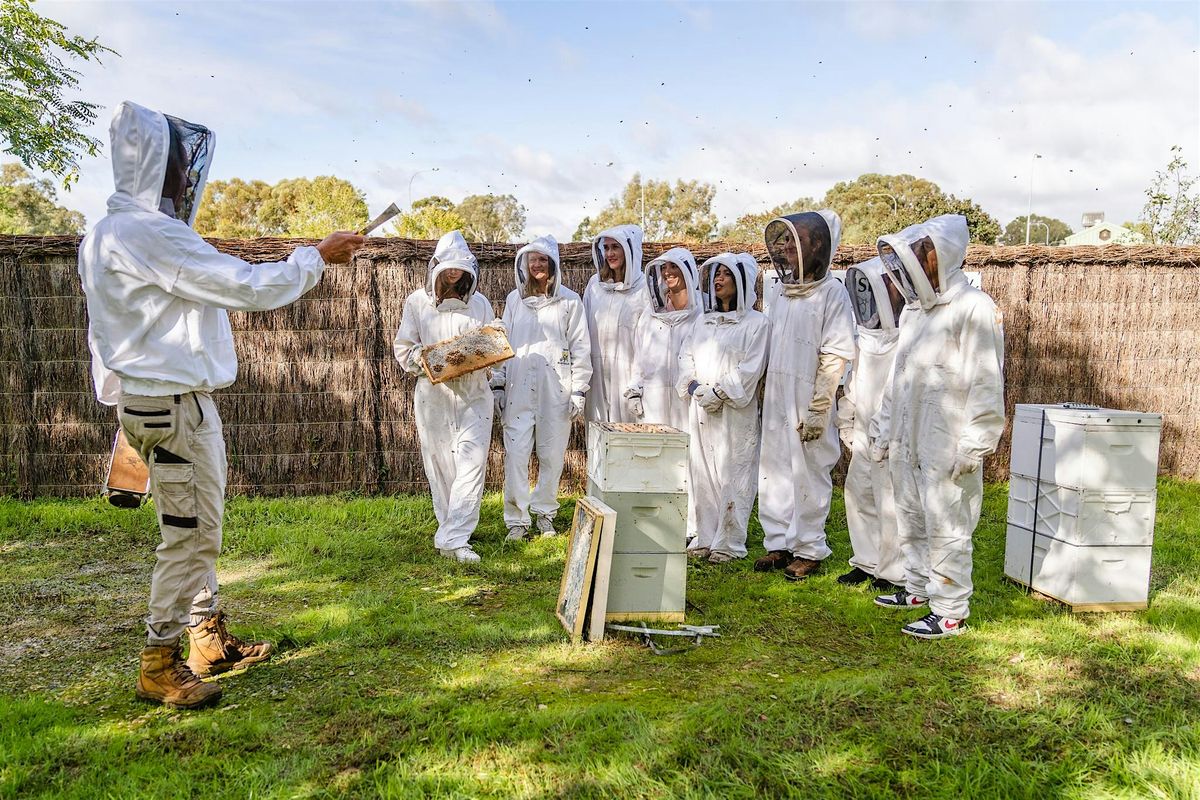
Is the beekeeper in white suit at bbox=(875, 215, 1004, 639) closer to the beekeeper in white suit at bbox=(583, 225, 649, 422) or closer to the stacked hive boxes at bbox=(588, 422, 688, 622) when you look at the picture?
the stacked hive boxes at bbox=(588, 422, 688, 622)

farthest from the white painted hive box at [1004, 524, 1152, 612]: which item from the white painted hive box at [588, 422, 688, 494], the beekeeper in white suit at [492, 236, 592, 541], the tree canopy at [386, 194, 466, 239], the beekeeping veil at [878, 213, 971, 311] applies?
the tree canopy at [386, 194, 466, 239]

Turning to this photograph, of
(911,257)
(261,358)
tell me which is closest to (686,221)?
(261,358)

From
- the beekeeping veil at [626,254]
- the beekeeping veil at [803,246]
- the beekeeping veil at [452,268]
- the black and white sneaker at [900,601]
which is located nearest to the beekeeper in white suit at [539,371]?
the beekeeping veil at [626,254]

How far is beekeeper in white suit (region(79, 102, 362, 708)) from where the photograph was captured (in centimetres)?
358

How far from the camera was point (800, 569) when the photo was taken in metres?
5.95

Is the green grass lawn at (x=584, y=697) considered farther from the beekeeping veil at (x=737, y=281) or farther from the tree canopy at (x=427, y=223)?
the tree canopy at (x=427, y=223)

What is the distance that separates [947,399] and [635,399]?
109 inches

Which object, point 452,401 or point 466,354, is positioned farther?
point 452,401

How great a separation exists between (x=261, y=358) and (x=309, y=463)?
121 centimetres

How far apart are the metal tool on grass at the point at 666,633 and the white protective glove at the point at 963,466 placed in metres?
1.65

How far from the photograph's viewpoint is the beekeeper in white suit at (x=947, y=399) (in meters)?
4.52

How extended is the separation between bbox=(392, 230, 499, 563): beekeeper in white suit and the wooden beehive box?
0.25 meters

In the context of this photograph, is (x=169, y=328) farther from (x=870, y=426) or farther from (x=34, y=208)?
(x=34, y=208)

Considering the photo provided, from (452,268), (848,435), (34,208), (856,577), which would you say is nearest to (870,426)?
(848,435)
